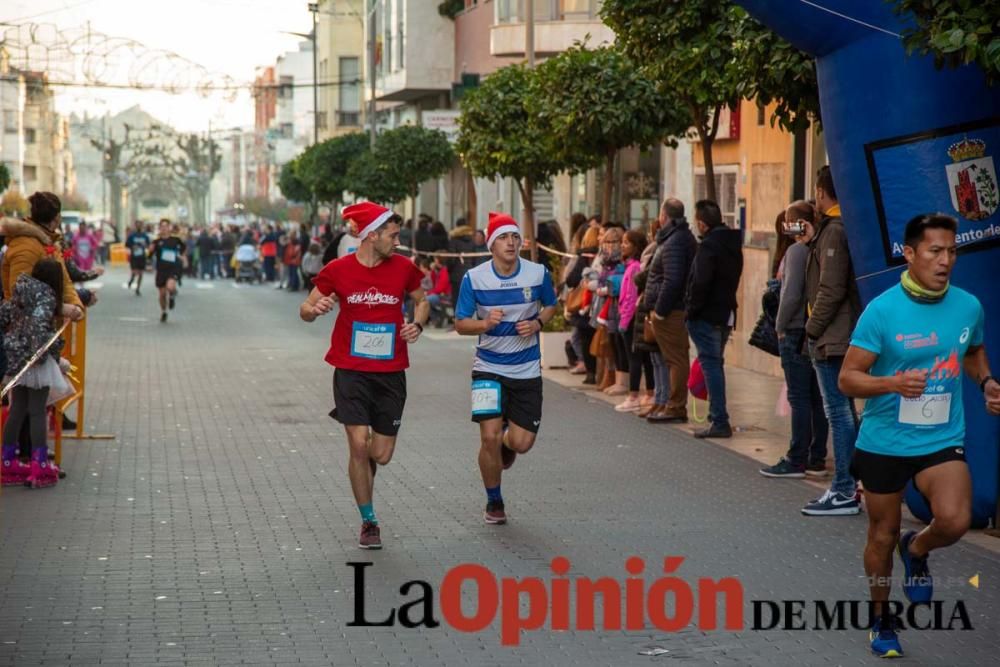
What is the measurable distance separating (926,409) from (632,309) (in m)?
9.45

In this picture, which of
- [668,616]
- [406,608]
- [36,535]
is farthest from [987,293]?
[36,535]

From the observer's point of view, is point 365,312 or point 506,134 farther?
point 506,134

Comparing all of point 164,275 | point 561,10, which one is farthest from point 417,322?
point 561,10

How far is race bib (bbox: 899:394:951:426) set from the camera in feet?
22.7

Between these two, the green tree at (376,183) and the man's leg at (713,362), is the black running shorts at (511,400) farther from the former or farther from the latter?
the green tree at (376,183)

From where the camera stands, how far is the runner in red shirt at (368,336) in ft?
31.9

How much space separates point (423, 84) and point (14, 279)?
36.5m

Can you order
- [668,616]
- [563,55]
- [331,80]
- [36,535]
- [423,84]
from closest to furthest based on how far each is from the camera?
[668,616], [36,535], [563,55], [423,84], [331,80]

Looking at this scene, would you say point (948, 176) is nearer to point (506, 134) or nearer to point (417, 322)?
point (417, 322)

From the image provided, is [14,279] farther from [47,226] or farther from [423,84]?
[423,84]

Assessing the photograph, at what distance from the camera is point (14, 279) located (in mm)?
12406

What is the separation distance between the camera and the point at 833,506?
1073cm

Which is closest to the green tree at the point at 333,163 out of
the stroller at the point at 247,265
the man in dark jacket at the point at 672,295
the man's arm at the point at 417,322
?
the stroller at the point at 247,265

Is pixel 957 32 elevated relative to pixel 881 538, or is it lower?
elevated
